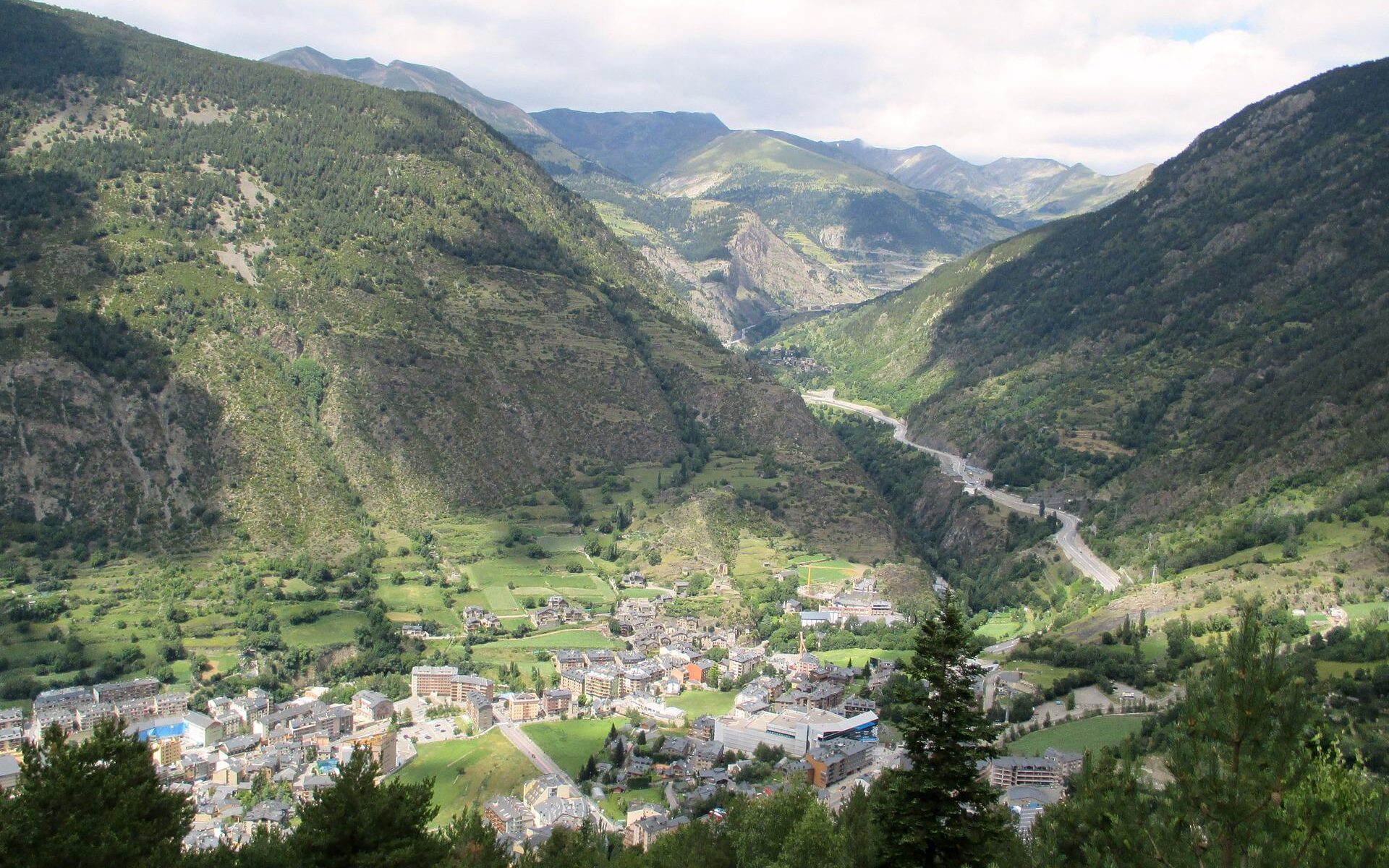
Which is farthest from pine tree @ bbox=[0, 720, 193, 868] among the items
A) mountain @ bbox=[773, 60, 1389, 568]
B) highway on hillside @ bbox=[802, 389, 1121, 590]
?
mountain @ bbox=[773, 60, 1389, 568]

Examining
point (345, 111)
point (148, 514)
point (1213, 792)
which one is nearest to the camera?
point (1213, 792)

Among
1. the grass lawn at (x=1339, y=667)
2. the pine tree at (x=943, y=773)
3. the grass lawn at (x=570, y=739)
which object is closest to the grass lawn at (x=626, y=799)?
the grass lawn at (x=570, y=739)

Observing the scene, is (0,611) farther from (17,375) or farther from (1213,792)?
(1213,792)

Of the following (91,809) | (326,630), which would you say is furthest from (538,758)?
(91,809)

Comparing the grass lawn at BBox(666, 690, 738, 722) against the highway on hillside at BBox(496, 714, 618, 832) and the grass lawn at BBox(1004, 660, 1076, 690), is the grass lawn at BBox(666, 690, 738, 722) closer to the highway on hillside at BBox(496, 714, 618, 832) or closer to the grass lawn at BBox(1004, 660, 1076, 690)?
the highway on hillside at BBox(496, 714, 618, 832)

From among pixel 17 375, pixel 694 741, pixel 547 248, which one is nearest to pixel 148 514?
pixel 17 375

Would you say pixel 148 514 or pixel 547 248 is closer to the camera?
pixel 148 514

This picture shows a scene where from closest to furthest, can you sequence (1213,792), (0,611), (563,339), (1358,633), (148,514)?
(1213,792) → (1358,633) → (0,611) → (148,514) → (563,339)
